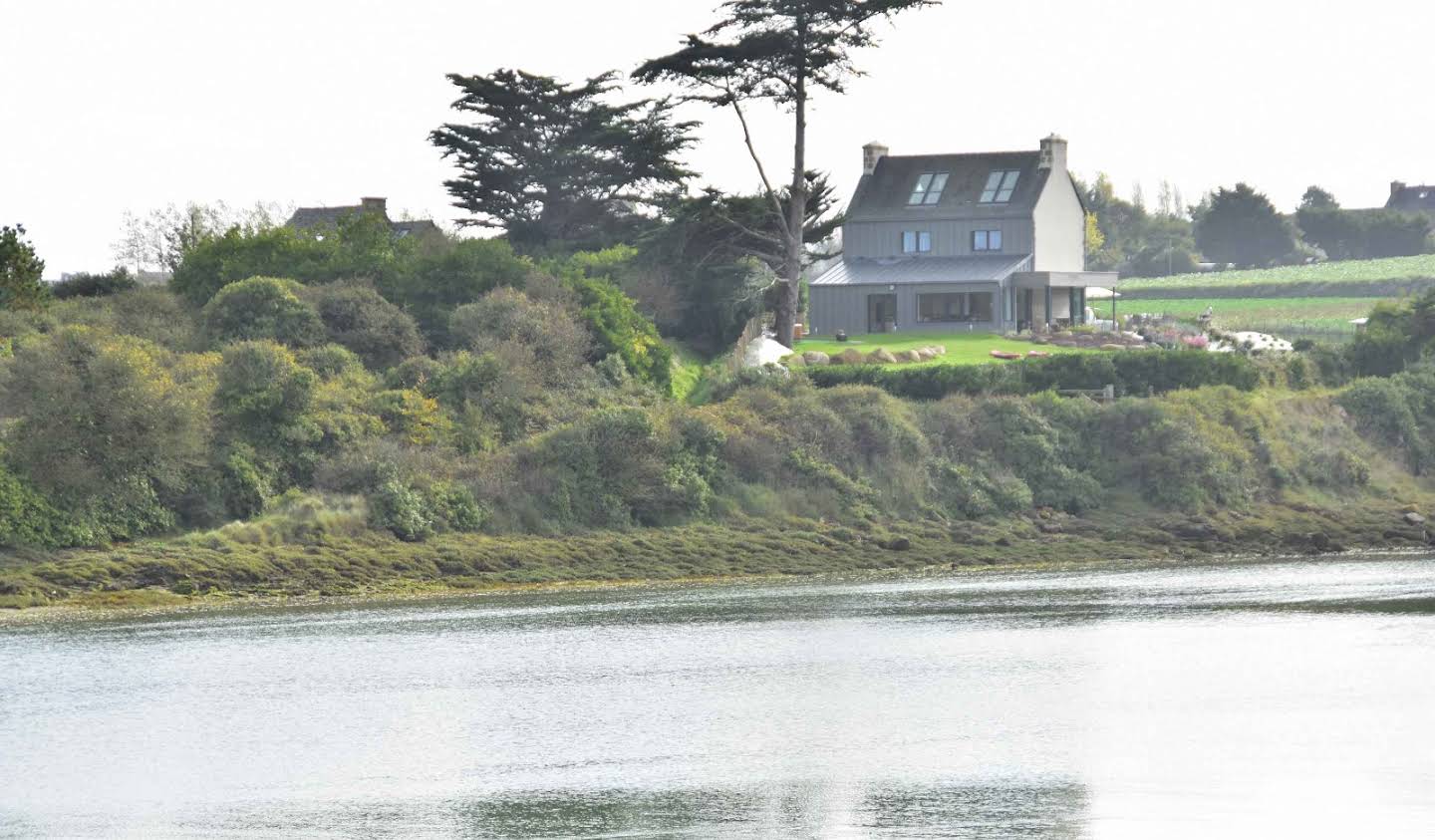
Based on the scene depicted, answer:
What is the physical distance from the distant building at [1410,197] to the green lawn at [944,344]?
329 ft

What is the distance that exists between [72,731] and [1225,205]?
134282 millimetres

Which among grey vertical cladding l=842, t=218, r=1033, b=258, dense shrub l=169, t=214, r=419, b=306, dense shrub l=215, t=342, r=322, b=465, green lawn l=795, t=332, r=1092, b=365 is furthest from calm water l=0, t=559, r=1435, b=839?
grey vertical cladding l=842, t=218, r=1033, b=258

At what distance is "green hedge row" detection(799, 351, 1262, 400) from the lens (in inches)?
2719

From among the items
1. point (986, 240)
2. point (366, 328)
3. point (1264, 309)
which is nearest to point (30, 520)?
point (366, 328)

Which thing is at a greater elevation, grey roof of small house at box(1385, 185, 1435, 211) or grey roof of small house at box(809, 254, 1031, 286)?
grey roof of small house at box(1385, 185, 1435, 211)

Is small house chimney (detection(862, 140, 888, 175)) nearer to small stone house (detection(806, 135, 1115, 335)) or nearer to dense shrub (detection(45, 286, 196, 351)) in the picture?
small stone house (detection(806, 135, 1115, 335))

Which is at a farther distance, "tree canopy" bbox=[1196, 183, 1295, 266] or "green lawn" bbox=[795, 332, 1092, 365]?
"tree canopy" bbox=[1196, 183, 1295, 266]

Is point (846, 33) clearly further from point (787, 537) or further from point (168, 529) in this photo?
point (168, 529)

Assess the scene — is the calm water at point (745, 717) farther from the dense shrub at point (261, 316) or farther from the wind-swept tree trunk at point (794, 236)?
the wind-swept tree trunk at point (794, 236)

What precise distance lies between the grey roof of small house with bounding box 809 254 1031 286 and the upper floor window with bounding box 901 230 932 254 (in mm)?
439

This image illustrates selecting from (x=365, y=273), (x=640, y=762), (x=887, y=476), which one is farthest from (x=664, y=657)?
(x=365, y=273)

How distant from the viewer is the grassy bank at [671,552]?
164 feet

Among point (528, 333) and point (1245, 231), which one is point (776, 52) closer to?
point (528, 333)

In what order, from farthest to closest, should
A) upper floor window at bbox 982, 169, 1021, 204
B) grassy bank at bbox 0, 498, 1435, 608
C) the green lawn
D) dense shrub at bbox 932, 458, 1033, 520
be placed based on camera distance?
upper floor window at bbox 982, 169, 1021, 204, the green lawn, dense shrub at bbox 932, 458, 1033, 520, grassy bank at bbox 0, 498, 1435, 608
